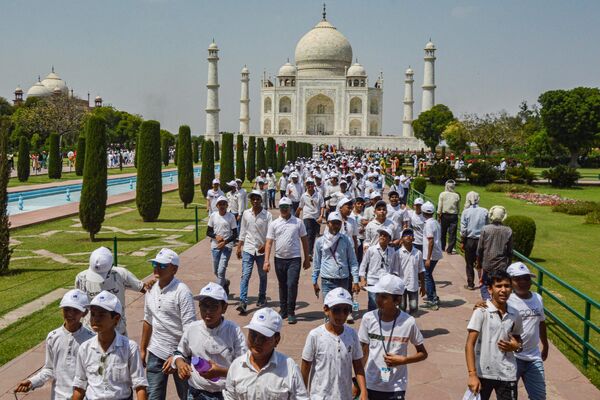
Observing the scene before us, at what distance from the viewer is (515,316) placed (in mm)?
3414

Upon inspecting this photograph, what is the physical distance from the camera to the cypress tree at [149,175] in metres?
14.2

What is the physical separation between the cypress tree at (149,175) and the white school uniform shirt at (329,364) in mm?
11703

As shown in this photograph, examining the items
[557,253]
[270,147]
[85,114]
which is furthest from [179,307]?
[85,114]

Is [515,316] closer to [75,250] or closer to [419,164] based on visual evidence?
[75,250]

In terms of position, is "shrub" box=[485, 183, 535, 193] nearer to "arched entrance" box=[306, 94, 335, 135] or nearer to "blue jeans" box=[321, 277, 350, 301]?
"blue jeans" box=[321, 277, 350, 301]

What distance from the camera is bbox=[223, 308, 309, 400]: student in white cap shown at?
256 cm

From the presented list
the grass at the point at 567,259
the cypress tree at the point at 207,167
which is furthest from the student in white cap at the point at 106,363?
the cypress tree at the point at 207,167

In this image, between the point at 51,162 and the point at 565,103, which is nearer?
the point at 51,162

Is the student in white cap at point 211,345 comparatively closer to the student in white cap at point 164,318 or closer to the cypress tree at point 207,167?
the student in white cap at point 164,318

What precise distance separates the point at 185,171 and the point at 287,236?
11.4 m

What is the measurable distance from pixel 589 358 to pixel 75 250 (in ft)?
26.2

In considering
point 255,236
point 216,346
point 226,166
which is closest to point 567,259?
point 255,236

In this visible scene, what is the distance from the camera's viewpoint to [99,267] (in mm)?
3826

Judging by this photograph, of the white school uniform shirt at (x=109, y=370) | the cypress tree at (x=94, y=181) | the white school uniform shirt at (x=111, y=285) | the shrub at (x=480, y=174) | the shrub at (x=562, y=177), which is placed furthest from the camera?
the shrub at (x=480, y=174)
